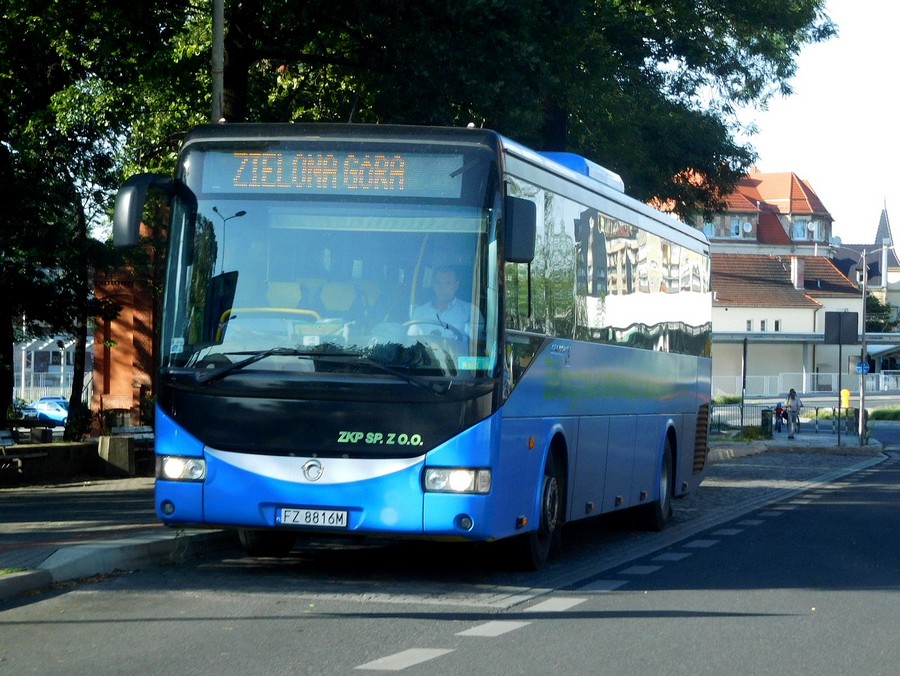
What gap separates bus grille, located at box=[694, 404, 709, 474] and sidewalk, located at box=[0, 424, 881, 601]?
6.80 m

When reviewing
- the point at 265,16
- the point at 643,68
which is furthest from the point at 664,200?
the point at 265,16

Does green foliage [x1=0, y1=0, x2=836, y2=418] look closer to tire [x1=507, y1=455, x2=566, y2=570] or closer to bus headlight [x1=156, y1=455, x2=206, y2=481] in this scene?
tire [x1=507, y1=455, x2=566, y2=570]

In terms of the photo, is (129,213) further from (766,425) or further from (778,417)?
(778,417)

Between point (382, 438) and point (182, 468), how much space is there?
1.51 metres

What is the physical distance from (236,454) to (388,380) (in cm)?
123

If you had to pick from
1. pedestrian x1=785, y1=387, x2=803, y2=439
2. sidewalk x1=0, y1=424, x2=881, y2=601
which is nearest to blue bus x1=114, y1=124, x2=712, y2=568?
sidewalk x1=0, y1=424, x2=881, y2=601

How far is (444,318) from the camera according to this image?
10.4 meters

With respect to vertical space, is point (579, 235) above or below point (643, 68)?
below

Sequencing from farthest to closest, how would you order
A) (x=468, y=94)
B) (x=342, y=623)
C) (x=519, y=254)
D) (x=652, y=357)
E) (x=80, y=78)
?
(x=80, y=78) → (x=468, y=94) → (x=652, y=357) → (x=519, y=254) → (x=342, y=623)

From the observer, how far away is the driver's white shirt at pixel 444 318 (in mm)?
10375

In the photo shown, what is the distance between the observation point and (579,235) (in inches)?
513

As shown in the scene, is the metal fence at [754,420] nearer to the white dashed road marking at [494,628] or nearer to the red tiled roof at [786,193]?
the white dashed road marking at [494,628]

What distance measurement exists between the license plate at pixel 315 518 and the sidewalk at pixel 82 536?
65.5 inches

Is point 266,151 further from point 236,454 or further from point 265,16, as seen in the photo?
point 265,16
